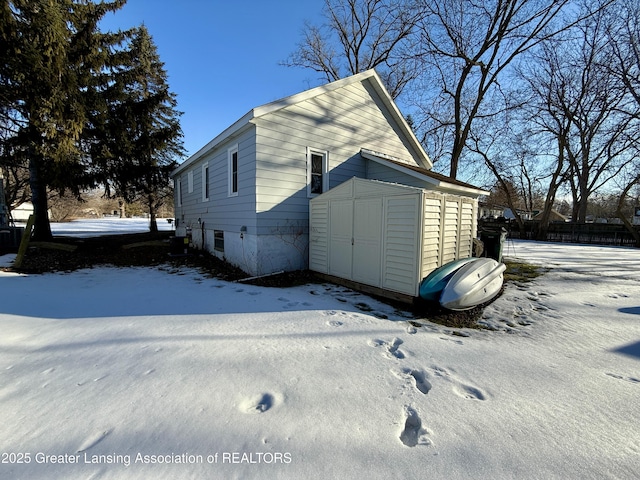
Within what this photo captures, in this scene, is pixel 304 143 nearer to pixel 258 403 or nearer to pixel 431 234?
pixel 431 234

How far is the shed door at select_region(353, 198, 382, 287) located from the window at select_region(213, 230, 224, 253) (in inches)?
193

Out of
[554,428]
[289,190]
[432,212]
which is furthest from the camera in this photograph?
[289,190]

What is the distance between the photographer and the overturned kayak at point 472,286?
4.79 metres

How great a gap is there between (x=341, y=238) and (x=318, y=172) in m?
2.63

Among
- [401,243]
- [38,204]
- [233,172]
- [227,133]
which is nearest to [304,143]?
[227,133]

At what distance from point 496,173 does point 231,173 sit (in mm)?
21586

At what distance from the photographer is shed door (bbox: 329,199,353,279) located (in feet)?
20.6

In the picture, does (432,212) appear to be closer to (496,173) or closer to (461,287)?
(461,287)

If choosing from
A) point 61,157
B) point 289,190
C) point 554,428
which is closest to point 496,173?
point 289,190

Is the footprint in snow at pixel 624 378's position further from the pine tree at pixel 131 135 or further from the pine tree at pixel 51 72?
the pine tree at pixel 131 135

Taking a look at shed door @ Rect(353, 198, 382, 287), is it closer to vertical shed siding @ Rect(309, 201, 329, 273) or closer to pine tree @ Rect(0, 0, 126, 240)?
vertical shed siding @ Rect(309, 201, 329, 273)

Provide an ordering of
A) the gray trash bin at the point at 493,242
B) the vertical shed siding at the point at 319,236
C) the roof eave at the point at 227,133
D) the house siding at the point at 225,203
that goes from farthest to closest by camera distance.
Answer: the gray trash bin at the point at 493,242
the house siding at the point at 225,203
the vertical shed siding at the point at 319,236
the roof eave at the point at 227,133

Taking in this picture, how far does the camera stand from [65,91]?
8789 mm

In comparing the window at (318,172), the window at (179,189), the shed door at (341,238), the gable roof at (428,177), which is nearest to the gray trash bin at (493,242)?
the gable roof at (428,177)
